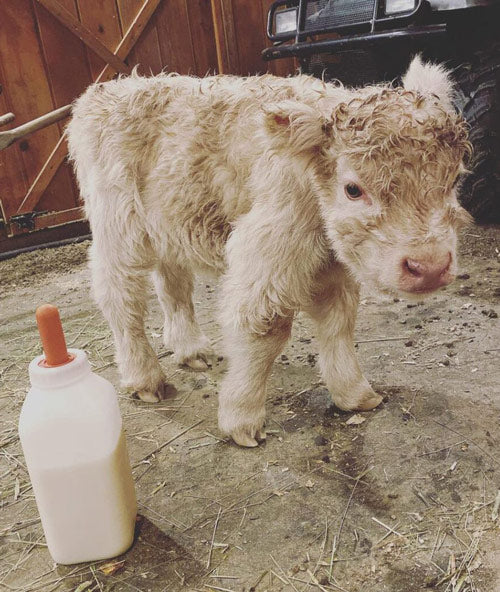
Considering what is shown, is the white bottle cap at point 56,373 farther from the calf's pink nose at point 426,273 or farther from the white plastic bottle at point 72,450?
the calf's pink nose at point 426,273

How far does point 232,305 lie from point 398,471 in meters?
1.01

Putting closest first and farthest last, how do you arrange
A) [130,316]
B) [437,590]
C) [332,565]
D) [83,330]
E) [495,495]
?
[437,590]
[332,565]
[495,495]
[130,316]
[83,330]

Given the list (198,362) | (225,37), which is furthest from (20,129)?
(225,37)

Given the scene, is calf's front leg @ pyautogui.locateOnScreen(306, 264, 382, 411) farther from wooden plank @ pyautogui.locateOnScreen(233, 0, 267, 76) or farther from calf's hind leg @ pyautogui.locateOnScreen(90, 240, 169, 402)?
wooden plank @ pyautogui.locateOnScreen(233, 0, 267, 76)

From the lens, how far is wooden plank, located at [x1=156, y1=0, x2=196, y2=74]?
649cm

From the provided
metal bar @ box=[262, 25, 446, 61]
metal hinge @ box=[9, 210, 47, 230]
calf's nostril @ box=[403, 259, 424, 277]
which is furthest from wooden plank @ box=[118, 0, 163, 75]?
calf's nostril @ box=[403, 259, 424, 277]

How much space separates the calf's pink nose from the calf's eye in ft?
0.96

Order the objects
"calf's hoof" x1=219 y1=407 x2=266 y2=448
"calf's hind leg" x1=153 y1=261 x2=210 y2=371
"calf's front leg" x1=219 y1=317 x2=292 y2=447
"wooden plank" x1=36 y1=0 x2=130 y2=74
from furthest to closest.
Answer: "wooden plank" x1=36 y1=0 x2=130 y2=74 < "calf's hind leg" x1=153 y1=261 x2=210 y2=371 < "calf's hoof" x1=219 y1=407 x2=266 y2=448 < "calf's front leg" x1=219 y1=317 x2=292 y2=447

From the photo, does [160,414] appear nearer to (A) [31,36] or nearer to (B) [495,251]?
(B) [495,251]

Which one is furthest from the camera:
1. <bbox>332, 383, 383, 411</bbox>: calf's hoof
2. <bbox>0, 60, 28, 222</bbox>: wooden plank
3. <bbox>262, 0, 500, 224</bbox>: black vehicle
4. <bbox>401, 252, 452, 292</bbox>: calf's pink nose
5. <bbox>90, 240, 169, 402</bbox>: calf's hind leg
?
<bbox>0, 60, 28, 222</bbox>: wooden plank

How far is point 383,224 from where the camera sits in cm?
191

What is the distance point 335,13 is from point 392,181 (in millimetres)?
3603

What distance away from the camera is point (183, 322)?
11.4 feet

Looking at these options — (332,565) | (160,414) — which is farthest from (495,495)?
Result: (160,414)
